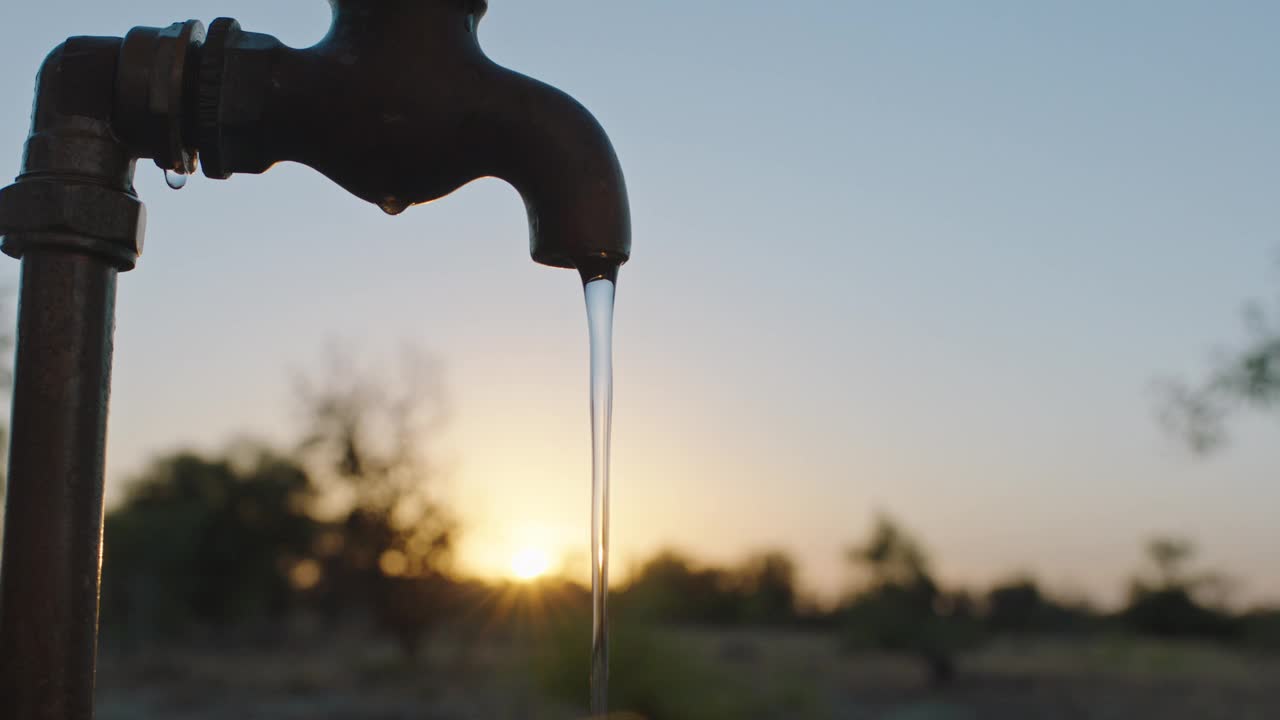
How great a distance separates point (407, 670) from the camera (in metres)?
25.1

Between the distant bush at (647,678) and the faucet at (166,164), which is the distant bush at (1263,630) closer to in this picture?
the distant bush at (647,678)

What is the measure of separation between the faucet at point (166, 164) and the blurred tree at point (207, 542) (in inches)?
1267

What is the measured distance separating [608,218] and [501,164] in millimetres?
159

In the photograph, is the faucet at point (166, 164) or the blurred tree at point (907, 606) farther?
the blurred tree at point (907, 606)

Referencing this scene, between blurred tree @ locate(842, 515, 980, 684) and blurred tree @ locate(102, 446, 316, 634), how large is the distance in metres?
16.6

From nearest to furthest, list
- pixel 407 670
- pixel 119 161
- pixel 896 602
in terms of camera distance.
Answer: pixel 119 161
pixel 896 602
pixel 407 670

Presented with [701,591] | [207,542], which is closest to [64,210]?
[701,591]

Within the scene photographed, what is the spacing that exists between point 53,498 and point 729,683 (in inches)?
673

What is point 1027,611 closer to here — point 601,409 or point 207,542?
point 207,542

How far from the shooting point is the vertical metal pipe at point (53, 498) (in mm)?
1090

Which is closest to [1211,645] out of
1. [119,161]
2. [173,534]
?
[173,534]

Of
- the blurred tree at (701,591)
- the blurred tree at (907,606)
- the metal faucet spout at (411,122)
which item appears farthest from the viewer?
the blurred tree at (701,591)

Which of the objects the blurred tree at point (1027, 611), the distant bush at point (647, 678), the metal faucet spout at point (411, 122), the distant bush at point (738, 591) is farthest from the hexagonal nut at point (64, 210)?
the distant bush at point (738, 591)

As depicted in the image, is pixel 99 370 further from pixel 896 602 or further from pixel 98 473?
pixel 896 602
